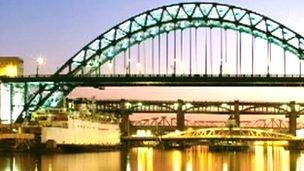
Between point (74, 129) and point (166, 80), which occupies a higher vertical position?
point (166, 80)

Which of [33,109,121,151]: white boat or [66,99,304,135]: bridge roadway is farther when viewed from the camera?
[66,99,304,135]: bridge roadway

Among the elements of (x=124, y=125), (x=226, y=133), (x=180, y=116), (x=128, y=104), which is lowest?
(x=226, y=133)

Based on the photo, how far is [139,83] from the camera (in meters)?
145

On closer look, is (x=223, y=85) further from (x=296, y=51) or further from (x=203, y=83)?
(x=296, y=51)

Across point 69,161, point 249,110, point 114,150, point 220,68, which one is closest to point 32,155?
point 69,161

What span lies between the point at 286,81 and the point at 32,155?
5142cm

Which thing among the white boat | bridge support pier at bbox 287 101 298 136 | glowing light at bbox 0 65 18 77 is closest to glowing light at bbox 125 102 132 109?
bridge support pier at bbox 287 101 298 136

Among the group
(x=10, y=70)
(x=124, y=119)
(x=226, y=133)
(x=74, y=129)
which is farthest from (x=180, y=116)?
(x=74, y=129)

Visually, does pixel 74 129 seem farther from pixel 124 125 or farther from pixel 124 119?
pixel 124 119

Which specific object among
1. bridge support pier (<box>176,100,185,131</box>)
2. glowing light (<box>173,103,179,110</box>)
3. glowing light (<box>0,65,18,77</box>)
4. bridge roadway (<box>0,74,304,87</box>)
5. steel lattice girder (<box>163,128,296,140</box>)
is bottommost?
steel lattice girder (<box>163,128,296,140</box>)

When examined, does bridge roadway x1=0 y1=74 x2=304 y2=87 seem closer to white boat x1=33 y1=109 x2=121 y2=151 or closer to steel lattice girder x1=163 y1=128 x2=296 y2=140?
white boat x1=33 y1=109 x2=121 y2=151

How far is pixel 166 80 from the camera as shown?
471ft

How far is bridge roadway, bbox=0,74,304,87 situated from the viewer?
141 metres

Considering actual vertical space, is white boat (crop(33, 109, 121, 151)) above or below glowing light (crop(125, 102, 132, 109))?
below
